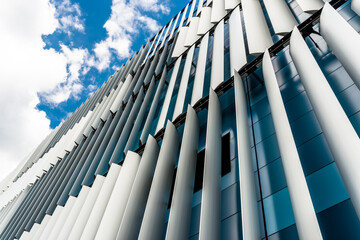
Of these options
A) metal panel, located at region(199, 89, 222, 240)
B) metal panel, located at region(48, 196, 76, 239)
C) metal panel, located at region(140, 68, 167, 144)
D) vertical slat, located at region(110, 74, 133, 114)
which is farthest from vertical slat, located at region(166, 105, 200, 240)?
vertical slat, located at region(110, 74, 133, 114)

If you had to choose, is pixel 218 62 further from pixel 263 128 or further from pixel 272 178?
pixel 272 178

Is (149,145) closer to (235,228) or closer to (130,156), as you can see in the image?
(130,156)

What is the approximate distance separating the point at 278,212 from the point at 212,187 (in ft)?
2.49

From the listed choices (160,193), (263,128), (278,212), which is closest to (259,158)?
(263,128)

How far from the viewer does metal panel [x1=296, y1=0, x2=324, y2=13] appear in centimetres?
433

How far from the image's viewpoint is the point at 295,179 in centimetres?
226

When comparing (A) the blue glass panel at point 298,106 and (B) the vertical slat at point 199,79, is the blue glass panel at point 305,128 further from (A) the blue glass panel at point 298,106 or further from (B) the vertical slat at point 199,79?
(B) the vertical slat at point 199,79

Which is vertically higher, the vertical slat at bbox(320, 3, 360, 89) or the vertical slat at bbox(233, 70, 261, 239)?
the vertical slat at bbox(320, 3, 360, 89)

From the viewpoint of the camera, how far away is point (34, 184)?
39.0ft

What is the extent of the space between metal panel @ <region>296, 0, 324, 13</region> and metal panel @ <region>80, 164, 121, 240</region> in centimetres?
468

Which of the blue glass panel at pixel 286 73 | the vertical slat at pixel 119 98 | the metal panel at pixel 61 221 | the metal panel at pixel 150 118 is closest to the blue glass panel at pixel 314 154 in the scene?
the blue glass panel at pixel 286 73

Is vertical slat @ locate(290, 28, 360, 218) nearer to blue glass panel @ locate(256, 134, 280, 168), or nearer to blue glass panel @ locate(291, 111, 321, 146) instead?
blue glass panel @ locate(291, 111, 321, 146)

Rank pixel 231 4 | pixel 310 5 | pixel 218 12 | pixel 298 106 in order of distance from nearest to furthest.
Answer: pixel 298 106
pixel 310 5
pixel 231 4
pixel 218 12

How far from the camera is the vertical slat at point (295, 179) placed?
75.0 inches
